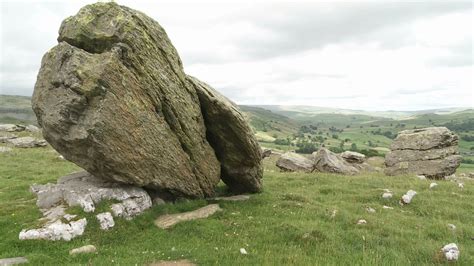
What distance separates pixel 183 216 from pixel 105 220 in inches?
155

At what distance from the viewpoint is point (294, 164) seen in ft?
143

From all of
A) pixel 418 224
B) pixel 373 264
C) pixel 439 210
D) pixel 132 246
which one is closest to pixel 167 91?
pixel 132 246

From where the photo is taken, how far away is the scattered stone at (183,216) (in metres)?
18.8

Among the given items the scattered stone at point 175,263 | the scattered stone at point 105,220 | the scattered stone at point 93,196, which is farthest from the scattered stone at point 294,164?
the scattered stone at point 175,263

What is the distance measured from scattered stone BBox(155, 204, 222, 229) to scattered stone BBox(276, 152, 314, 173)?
77.0 ft

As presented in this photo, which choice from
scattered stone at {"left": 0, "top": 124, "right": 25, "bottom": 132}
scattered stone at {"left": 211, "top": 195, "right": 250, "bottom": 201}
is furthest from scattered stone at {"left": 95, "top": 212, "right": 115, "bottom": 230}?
scattered stone at {"left": 0, "top": 124, "right": 25, "bottom": 132}

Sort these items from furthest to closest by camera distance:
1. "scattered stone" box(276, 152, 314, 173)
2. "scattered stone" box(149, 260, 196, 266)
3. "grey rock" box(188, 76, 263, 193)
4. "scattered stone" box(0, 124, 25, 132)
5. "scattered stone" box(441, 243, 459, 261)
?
"scattered stone" box(0, 124, 25, 132)
"scattered stone" box(276, 152, 314, 173)
"grey rock" box(188, 76, 263, 193)
"scattered stone" box(441, 243, 459, 261)
"scattered stone" box(149, 260, 196, 266)

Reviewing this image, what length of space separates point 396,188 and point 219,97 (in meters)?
15.6

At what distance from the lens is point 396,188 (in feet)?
93.4

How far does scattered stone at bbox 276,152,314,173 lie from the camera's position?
141ft

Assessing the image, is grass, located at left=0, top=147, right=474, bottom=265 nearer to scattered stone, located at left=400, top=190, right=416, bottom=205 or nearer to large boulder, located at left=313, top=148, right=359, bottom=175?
scattered stone, located at left=400, top=190, right=416, bottom=205

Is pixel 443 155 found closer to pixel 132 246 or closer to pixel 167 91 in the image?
pixel 167 91

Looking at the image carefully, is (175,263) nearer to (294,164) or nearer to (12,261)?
(12,261)

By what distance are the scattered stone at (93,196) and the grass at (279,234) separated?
62 cm
